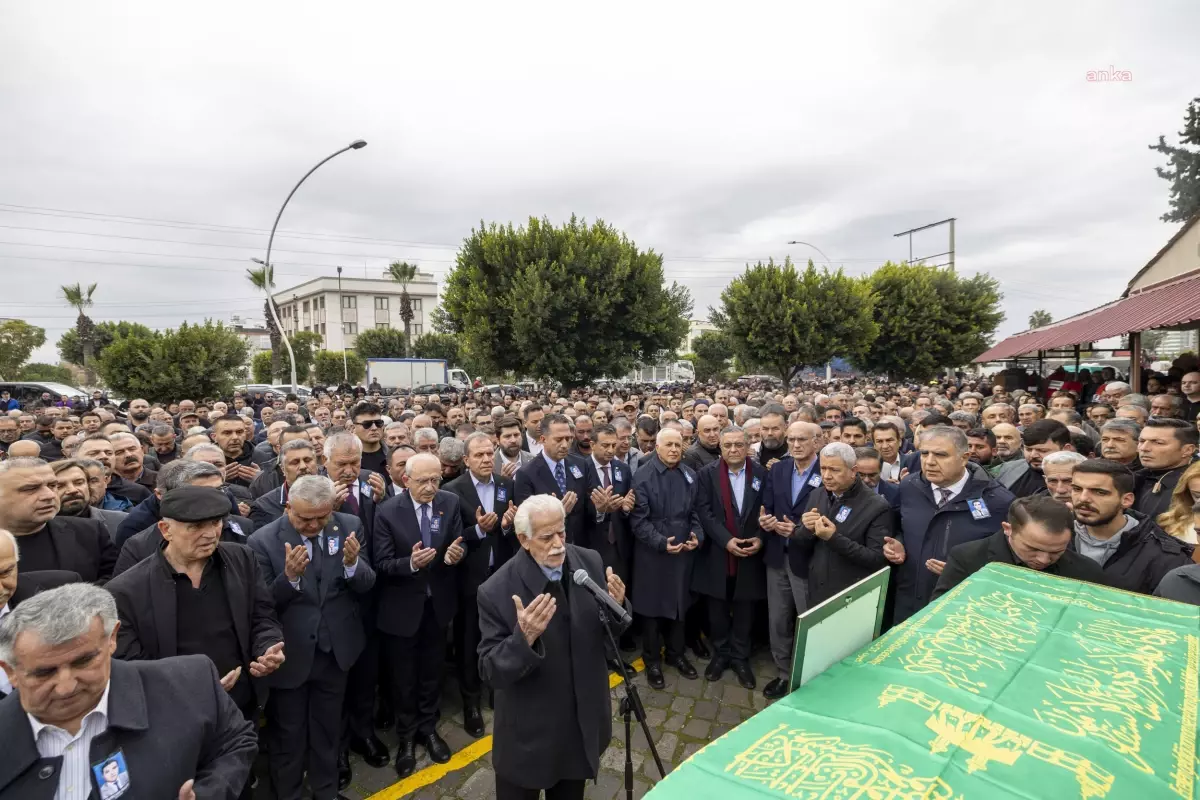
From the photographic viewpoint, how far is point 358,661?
14.3ft

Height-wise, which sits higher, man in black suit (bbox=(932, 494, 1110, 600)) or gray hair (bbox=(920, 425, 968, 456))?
gray hair (bbox=(920, 425, 968, 456))

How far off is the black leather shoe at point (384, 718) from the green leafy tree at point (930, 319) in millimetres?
29892

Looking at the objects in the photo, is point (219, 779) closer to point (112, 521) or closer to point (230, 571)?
point (230, 571)

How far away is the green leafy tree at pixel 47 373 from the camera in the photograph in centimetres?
4539

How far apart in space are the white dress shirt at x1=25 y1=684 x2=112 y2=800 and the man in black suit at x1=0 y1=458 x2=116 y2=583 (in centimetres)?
200

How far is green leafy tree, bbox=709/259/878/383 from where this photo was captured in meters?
24.3

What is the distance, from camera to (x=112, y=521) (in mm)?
4613

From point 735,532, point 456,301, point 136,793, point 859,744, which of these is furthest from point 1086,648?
point 456,301

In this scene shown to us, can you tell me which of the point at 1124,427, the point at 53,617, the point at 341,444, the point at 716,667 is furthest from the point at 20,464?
the point at 1124,427

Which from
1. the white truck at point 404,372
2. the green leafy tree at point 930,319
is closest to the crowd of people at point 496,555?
the green leafy tree at point 930,319

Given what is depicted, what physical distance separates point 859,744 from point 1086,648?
135 cm

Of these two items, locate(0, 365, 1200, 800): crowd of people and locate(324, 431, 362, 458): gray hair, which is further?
locate(324, 431, 362, 458): gray hair

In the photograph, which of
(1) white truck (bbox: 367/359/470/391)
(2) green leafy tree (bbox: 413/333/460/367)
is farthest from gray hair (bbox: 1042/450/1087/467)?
(2) green leafy tree (bbox: 413/333/460/367)

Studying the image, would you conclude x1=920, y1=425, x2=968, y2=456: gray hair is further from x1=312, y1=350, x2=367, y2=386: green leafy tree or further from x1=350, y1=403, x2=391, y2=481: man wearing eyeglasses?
x1=312, y1=350, x2=367, y2=386: green leafy tree
